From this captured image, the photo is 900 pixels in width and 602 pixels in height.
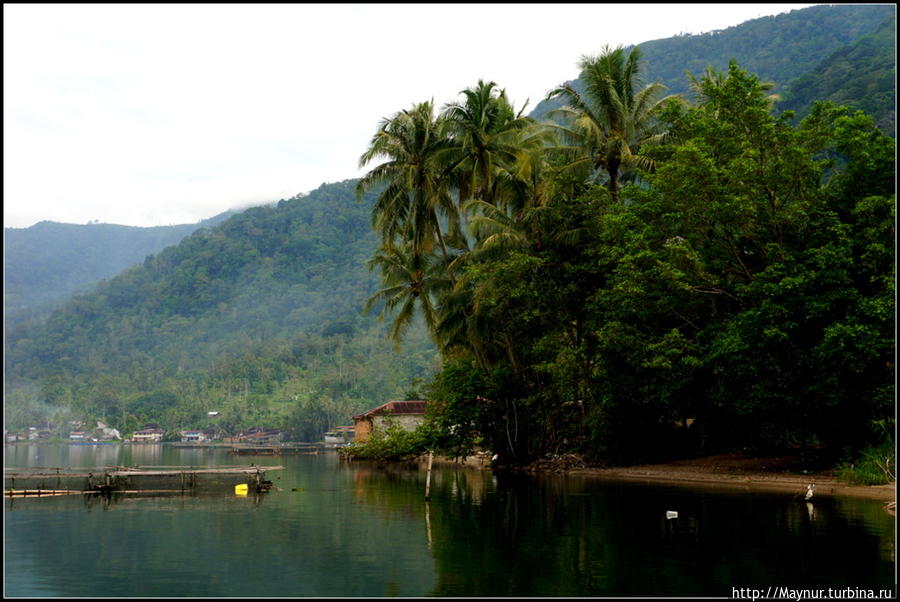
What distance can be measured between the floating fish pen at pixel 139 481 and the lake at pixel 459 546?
3956 mm

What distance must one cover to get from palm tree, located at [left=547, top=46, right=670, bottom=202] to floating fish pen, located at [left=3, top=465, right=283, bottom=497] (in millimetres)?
19705

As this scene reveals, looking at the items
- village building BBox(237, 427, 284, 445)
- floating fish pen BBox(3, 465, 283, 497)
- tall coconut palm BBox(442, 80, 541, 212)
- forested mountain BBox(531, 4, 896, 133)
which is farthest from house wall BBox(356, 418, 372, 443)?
village building BBox(237, 427, 284, 445)

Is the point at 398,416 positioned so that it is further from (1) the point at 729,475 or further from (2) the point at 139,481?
(1) the point at 729,475

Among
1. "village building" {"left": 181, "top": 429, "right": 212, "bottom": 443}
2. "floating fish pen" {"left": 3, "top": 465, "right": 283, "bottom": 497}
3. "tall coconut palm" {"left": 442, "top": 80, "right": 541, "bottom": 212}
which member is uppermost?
"tall coconut palm" {"left": 442, "top": 80, "right": 541, "bottom": 212}

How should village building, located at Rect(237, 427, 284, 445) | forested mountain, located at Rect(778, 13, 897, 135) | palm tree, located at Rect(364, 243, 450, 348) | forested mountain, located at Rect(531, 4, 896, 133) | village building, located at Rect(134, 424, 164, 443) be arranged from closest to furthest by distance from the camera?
palm tree, located at Rect(364, 243, 450, 348), forested mountain, located at Rect(778, 13, 897, 135), forested mountain, located at Rect(531, 4, 896, 133), village building, located at Rect(237, 427, 284, 445), village building, located at Rect(134, 424, 164, 443)

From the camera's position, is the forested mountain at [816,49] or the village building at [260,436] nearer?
the forested mountain at [816,49]

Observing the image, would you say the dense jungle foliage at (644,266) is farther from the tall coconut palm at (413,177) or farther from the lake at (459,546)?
the lake at (459,546)

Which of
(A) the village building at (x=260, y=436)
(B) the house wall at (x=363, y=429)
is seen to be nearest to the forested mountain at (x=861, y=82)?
(B) the house wall at (x=363, y=429)

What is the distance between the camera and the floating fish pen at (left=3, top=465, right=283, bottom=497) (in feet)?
111

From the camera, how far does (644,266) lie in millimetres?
32812

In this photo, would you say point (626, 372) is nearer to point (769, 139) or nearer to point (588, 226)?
point (588, 226)

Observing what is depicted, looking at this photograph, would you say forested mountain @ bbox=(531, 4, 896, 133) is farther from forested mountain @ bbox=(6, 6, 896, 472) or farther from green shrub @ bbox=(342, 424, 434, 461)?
green shrub @ bbox=(342, 424, 434, 461)

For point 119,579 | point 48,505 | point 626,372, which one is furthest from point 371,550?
point 626,372

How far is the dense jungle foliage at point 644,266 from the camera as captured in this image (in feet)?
90.5
